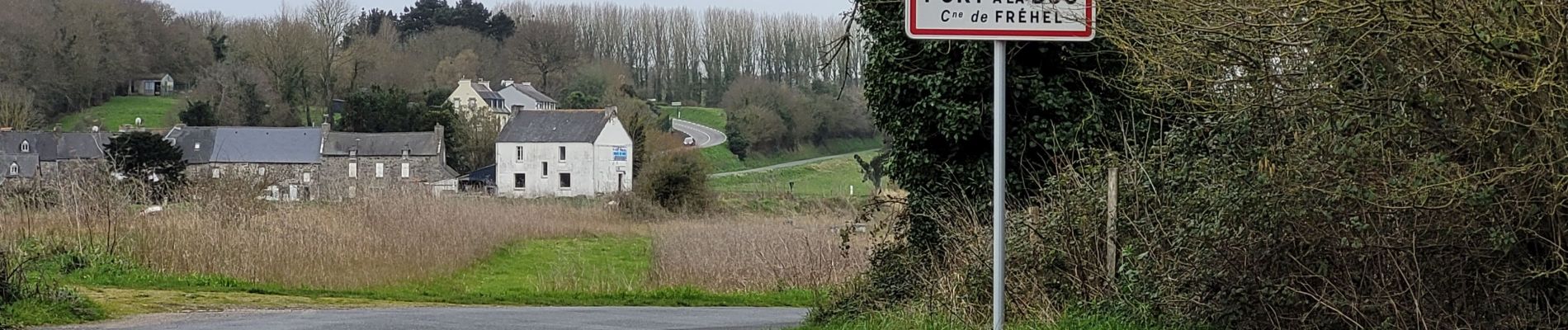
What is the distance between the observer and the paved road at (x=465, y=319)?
15211mm

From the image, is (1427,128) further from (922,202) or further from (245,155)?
(245,155)

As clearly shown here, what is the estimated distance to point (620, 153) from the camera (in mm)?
75938

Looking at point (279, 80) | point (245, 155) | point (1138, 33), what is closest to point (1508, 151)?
point (1138, 33)

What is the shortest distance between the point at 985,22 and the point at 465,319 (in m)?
11.0

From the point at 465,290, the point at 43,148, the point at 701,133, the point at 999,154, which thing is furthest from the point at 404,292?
the point at 701,133

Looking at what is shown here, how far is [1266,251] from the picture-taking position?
7.90 m

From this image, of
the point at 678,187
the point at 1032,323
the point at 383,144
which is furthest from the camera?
the point at 383,144

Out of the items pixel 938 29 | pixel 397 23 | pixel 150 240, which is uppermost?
pixel 397 23

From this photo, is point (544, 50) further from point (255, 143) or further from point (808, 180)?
point (808, 180)

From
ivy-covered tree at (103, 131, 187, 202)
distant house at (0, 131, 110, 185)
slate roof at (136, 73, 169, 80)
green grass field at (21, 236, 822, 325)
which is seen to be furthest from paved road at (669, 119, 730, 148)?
green grass field at (21, 236, 822, 325)

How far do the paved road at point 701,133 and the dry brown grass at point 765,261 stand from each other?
55.0 metres

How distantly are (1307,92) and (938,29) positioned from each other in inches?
87.5

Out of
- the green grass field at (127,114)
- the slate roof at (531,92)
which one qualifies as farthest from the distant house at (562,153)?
the green grass field at (127,114)

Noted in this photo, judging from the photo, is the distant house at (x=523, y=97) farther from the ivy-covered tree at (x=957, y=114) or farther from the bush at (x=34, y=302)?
the ivy-covered tree at (x=957, y=114)
